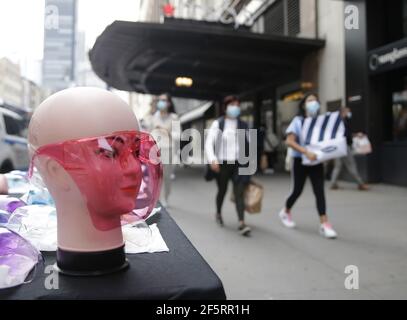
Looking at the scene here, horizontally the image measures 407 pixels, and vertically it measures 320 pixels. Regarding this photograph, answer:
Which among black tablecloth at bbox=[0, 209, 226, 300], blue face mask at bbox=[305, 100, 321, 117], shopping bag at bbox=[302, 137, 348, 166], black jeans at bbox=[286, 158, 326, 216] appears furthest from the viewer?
black jeans at bbox=[286, 158, 326, 216]

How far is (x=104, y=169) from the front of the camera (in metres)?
0.96

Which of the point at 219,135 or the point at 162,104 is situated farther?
the point at 162,104

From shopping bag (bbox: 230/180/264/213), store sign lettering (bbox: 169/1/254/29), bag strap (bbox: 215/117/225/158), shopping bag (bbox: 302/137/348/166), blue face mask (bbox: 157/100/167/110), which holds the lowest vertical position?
shopping bag (bbox: 230/180/264/213)

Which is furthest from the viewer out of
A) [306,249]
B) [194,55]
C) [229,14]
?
[229,14]

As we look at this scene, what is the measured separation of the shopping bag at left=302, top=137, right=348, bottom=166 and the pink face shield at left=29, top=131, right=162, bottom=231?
11.4 ft

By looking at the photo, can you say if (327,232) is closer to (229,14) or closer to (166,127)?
(166,127)

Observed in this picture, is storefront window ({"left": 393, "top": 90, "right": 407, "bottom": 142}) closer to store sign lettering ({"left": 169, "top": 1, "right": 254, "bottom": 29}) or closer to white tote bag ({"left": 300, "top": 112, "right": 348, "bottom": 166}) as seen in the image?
white tote bag ({"left": 300, "top": 112, "right": 348, "bottom": 166})

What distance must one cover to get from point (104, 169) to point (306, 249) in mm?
3406

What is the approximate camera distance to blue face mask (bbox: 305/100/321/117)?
14.4 feet

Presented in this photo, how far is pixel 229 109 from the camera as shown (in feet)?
15.6

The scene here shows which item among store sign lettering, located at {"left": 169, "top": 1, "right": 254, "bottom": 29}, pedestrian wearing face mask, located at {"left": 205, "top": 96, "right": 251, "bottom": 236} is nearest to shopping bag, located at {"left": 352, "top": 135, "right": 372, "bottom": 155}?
pedestrian wearing face mask, located at {"left": 205, "top": 96, "right": 251, "bottom": 236}

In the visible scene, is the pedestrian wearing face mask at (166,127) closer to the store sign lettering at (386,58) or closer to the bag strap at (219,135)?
the bag strap at (219,135)

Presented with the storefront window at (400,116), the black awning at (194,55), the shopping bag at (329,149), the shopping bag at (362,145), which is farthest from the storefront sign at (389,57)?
the shopping bag at (329,149)

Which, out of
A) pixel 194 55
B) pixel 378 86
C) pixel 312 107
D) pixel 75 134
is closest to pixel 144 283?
pixel 75 134
